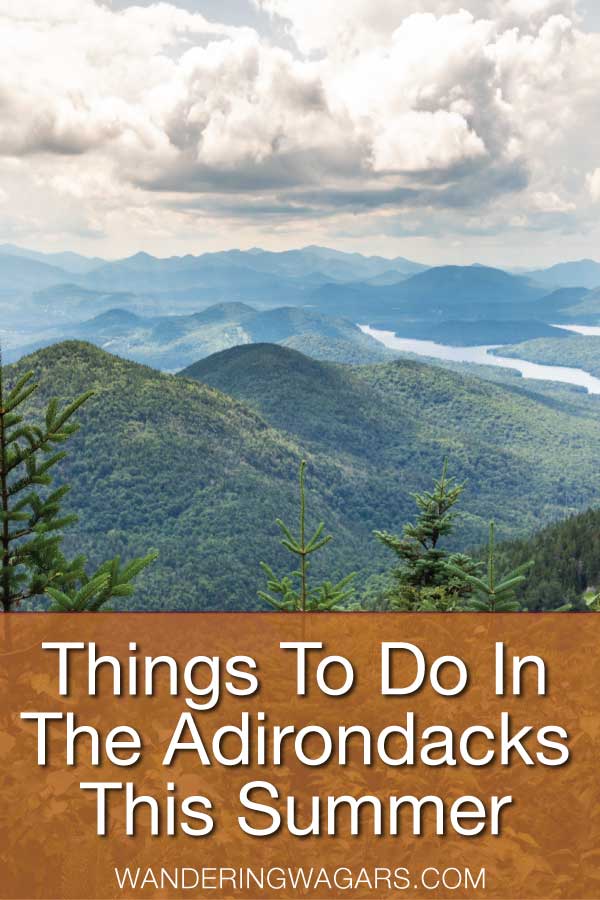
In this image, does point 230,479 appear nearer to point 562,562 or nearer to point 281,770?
point 562,562

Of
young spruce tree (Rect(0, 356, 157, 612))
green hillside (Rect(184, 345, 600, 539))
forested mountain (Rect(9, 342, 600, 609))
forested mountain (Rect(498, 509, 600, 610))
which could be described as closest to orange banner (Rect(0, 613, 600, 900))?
young spruce tree (Rect(0, 356, 157, 612))

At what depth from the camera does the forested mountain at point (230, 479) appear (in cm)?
10400

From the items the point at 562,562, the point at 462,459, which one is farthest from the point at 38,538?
the point at 462,459

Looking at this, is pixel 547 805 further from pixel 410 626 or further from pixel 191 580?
pixel 191 580

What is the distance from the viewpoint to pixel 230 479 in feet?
420

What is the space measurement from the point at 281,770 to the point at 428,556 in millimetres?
9965

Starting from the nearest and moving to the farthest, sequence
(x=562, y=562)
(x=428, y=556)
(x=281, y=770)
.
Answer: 1. (x=281, y=770)
2. (x=428, y=556)
3. (x=562, y=562)

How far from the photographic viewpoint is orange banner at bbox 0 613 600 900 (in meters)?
5.45

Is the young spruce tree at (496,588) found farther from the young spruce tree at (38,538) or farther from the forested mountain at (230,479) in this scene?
the forested mountain at (230,479)

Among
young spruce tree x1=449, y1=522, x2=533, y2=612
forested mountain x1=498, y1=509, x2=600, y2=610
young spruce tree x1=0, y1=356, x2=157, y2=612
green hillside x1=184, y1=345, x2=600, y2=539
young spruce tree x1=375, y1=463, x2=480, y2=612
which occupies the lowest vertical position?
green hillside x1=184, y1=345, x2=600, y2=539

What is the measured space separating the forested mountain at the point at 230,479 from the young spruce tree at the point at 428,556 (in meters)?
69.5

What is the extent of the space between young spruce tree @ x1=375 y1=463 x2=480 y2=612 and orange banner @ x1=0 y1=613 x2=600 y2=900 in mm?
7535

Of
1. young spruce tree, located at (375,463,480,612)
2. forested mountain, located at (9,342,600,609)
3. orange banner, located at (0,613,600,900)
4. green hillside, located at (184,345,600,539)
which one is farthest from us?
green hillside, located at (184,345,600,539)

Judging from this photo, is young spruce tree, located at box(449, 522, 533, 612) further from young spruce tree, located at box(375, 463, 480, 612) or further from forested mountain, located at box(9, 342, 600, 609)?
forested mountain, located at box(9, 342, 600, 609)
